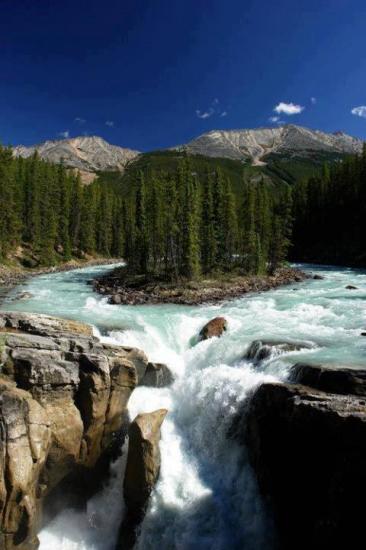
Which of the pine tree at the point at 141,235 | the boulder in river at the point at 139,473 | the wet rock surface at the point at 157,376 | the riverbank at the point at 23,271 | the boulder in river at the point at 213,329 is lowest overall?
the boulder in river at the point at 139,473

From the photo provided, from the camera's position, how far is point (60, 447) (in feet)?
47.9

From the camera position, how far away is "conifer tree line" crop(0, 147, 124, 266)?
69.0 metres

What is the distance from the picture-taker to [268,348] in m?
19.9

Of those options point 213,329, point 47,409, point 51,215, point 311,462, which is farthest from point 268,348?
point 51,215

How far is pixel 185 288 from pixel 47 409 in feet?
101

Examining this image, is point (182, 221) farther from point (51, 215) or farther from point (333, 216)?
point (333, 216)

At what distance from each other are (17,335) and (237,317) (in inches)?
693

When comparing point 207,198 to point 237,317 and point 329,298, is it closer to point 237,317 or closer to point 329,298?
point 329,298

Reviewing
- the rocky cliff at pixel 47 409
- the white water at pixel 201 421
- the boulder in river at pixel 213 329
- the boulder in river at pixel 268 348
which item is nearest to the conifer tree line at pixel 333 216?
the boulder in river at pixel 213 329

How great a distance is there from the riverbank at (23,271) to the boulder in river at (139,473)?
28.2 metres

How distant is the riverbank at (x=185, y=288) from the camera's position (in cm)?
3969

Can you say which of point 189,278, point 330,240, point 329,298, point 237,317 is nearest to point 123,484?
point 237,317

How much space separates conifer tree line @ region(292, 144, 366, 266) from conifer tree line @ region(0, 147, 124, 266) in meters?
49.6

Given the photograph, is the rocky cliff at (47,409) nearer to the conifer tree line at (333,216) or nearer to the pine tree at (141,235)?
the pine tree at (141,235)
